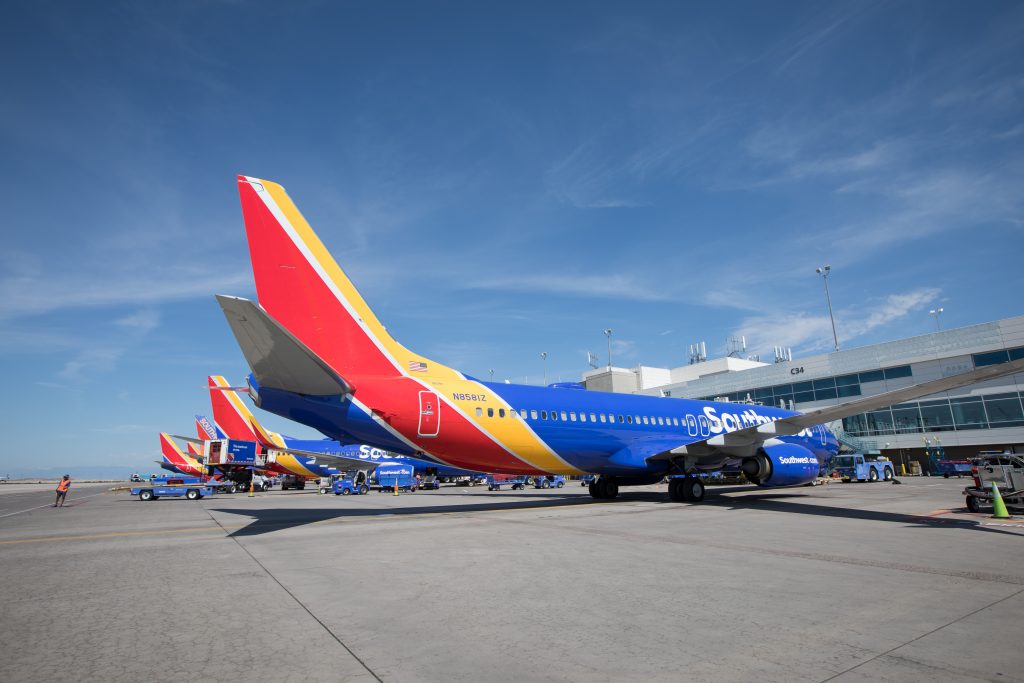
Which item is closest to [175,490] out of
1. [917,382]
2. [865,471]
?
[865,471]

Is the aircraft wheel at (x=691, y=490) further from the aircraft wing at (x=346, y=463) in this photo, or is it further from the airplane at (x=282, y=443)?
the aircraft wing at (x=346, y=463)

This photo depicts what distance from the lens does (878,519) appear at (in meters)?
12.4

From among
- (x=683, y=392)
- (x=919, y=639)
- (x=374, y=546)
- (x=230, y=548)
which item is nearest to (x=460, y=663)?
(x=919, y=639)

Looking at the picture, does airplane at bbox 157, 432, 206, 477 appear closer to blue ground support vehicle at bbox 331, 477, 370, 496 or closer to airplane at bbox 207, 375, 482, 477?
airplane at bbox 207, 375, 482, 477

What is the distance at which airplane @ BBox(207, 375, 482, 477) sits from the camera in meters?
38.3

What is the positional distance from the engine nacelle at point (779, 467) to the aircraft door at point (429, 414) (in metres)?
11.4

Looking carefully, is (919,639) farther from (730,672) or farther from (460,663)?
(460,663)

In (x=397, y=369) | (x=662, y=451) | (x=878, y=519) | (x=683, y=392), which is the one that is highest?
(x=683, y=392)

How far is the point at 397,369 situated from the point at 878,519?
1216 cm

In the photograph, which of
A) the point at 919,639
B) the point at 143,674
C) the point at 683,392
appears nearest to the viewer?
the point at 143,674

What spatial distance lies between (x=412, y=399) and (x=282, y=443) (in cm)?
3232

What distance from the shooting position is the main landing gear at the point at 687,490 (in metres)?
18.8

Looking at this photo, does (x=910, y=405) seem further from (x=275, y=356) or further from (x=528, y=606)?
(x=528, y=606)

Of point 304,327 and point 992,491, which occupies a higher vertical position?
point 304,327
